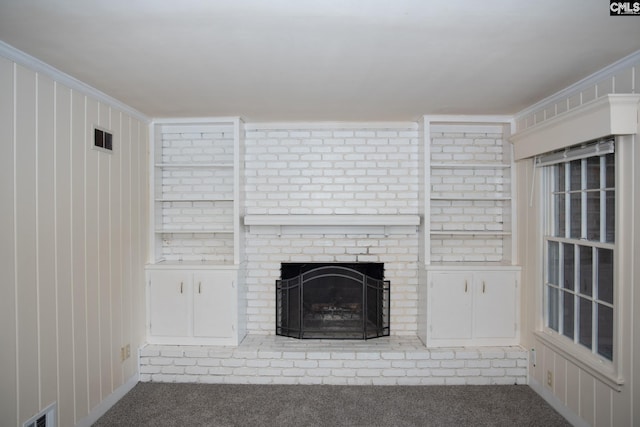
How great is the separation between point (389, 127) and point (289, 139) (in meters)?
1.05

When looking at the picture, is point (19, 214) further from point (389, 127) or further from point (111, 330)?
point (389, 127)

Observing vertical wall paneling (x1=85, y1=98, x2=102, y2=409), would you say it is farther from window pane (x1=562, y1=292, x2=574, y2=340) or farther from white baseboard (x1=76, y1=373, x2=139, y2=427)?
window pane (x1=562, y1=292, x2=574, y2=340)

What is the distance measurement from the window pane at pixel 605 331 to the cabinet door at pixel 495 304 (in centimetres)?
101

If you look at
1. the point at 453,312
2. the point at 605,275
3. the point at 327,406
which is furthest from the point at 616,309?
the point at 327,406

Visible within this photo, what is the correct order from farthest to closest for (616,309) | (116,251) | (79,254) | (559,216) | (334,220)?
(334,220), (116,251), (559,216), (79,254), (616,309)

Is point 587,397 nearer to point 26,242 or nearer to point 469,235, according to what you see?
point 469,235

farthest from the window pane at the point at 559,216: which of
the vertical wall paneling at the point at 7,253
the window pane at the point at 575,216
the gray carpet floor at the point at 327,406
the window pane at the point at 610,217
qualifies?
the vertical wall paneling at the point at 7,253

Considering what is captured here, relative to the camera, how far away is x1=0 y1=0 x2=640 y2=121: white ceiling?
68.9 inches

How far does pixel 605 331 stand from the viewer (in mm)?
2549

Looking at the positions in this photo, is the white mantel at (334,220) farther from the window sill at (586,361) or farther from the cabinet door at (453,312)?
the window sill at (586,361)

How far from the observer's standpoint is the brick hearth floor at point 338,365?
3.53 meters

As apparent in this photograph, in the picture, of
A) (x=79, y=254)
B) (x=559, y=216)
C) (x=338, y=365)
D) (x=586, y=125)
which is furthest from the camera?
(x=338, y=365)

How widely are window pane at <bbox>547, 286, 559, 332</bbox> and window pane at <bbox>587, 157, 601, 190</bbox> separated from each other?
0.94m

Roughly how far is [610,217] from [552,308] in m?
1.03
